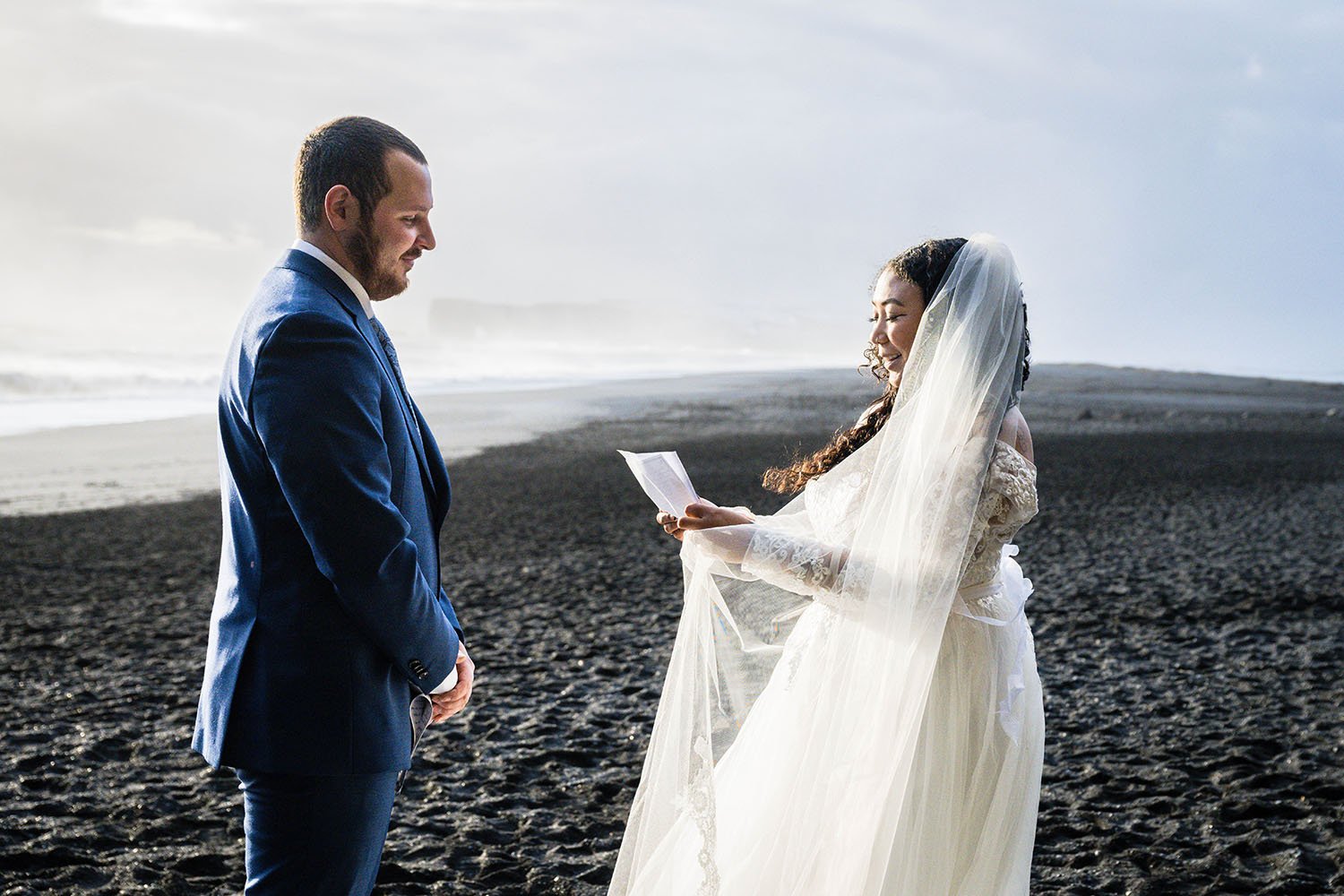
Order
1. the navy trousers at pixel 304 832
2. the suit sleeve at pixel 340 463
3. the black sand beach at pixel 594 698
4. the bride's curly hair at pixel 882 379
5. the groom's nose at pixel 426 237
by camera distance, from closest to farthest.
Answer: the suit sleeve at pixel 340 463
the navy trousers at pixel 304 832
the groom's nose at pixel 426 237
the bride's curly hair at pixel 882 379
the black sand beach at pixel 594 698

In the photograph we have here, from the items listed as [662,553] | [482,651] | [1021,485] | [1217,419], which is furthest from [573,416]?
[1021,485]

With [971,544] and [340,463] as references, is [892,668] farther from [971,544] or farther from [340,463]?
[340,463]

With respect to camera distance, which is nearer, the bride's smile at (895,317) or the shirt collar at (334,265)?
the shirt collar at (334,265)

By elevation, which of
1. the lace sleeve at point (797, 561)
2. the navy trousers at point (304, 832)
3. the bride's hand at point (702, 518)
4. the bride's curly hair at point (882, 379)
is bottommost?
the navy trousers at point (304, 832)

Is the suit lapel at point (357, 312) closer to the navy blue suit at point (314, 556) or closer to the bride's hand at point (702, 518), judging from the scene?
the navy blue suit at point (314, 556)

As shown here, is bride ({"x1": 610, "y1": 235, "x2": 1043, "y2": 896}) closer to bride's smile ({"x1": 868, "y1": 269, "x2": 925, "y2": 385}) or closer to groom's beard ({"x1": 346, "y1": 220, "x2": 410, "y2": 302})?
bride's smile ({"x1": 868, "y1": 269, "x2": 925, "y2": 385})

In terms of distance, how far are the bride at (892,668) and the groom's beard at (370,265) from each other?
843mm

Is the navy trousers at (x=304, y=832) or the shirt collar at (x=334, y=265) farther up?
the shirt collar at (x=334, y=265)

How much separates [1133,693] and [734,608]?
11.7 feet

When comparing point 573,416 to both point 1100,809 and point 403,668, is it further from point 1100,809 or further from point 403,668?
point 403,668

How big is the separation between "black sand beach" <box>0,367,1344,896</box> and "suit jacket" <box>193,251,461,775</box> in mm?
1905

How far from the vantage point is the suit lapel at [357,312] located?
202 centimetres

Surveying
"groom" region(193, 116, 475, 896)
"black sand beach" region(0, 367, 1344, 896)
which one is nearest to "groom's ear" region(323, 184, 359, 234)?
"groom" region(193, 116, 475, 896)

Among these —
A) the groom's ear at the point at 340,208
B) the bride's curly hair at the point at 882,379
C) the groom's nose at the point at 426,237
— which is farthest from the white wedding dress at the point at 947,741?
the groom's ear at the point at 340,208
